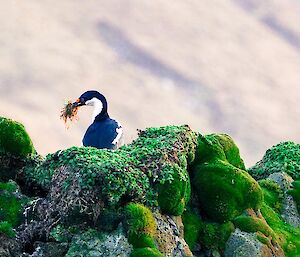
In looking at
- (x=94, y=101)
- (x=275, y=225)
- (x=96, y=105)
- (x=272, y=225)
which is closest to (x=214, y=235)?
(x=272, y=225)

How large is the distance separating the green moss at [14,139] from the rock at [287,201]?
411 inches

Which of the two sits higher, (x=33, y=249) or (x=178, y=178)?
(x=178, y=178)

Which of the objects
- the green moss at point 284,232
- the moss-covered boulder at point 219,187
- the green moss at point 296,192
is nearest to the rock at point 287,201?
the green moss at point 296,192

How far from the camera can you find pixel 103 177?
1430 cm

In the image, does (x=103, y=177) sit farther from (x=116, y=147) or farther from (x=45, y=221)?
(x=116, y=147)

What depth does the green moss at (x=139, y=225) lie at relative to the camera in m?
14.2

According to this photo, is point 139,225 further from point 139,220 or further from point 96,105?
point 96,105

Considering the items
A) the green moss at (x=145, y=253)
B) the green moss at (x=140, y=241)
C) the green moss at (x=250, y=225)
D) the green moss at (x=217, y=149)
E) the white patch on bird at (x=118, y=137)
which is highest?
the green moss at (x=217, y=149)

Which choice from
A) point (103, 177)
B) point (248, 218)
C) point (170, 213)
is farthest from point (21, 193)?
point (248, 218)


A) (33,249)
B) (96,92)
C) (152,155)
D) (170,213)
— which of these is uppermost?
(96,92)

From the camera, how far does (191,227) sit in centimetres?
1719

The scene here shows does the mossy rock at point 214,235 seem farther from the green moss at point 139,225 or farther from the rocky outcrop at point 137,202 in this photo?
the green moss at point 139,225

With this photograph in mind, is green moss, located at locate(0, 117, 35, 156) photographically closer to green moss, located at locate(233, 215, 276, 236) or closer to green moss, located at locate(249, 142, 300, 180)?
green moss, located at locate(233, 215, 276, 236)

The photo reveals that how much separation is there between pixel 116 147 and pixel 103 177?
3358mm
